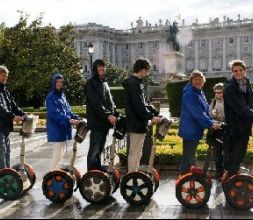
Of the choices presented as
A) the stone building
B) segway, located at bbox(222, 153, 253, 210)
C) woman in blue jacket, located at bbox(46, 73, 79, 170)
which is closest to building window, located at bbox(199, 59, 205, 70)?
the stone building

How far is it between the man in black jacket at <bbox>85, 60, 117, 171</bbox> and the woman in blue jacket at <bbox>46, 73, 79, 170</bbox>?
327 millimetres

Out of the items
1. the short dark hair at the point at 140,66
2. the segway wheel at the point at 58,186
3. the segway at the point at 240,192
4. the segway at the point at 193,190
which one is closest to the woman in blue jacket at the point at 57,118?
the segway wheel at the point at 58,186

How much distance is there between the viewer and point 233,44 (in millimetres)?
113875

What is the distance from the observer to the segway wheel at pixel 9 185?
7.76 m

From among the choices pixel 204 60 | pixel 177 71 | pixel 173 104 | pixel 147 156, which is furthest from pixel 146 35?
pixel 147 156

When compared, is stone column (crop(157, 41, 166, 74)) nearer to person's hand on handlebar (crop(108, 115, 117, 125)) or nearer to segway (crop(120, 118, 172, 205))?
person's hand on handlebar (crop(108, 115, 117, 125))

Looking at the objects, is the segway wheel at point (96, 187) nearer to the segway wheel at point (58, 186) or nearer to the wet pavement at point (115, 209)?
the wet pavement at point (115, 209)

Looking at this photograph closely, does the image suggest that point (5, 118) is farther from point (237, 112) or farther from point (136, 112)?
point (237, 112)

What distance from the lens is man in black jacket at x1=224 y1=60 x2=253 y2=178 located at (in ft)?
24.0

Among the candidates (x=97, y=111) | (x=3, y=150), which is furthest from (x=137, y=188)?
(x=3, y=150)

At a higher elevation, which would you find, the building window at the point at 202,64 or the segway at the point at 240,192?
the building window at the point at 202,64

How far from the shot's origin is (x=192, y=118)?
745 cm

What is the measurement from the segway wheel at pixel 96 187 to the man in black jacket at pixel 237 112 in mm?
1688

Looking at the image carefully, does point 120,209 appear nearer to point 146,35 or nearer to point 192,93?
point 192,93
